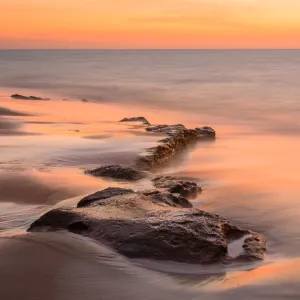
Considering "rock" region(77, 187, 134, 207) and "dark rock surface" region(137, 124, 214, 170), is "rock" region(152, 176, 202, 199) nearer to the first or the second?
"rock" region(77, 187, 134, 207)

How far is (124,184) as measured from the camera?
851 centimetres

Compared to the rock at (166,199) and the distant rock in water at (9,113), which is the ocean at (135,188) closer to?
the distant rock in water at (9,113)

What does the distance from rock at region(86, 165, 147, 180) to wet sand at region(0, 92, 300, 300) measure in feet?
0.89

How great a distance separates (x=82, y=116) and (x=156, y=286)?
17.2 metres

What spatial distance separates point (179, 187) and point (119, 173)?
1269 millimetres

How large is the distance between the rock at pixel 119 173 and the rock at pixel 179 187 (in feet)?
1.18

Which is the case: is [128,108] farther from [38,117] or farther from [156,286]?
[156,286]

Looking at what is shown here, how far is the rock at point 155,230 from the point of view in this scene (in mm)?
5152

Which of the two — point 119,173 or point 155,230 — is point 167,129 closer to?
point 119,173

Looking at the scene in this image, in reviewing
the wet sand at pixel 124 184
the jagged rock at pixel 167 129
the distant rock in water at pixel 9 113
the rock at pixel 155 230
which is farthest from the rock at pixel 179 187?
the distant rock in water at pixel 9 113

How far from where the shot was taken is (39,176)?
8.77 m

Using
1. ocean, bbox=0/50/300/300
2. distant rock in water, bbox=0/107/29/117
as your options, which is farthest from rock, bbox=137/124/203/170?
distant rock in water, bbox=0/107/29/117

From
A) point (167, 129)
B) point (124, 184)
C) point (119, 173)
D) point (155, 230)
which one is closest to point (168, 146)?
point (167, 129)

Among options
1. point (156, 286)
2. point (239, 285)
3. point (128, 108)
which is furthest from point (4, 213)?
point (128, 108)
